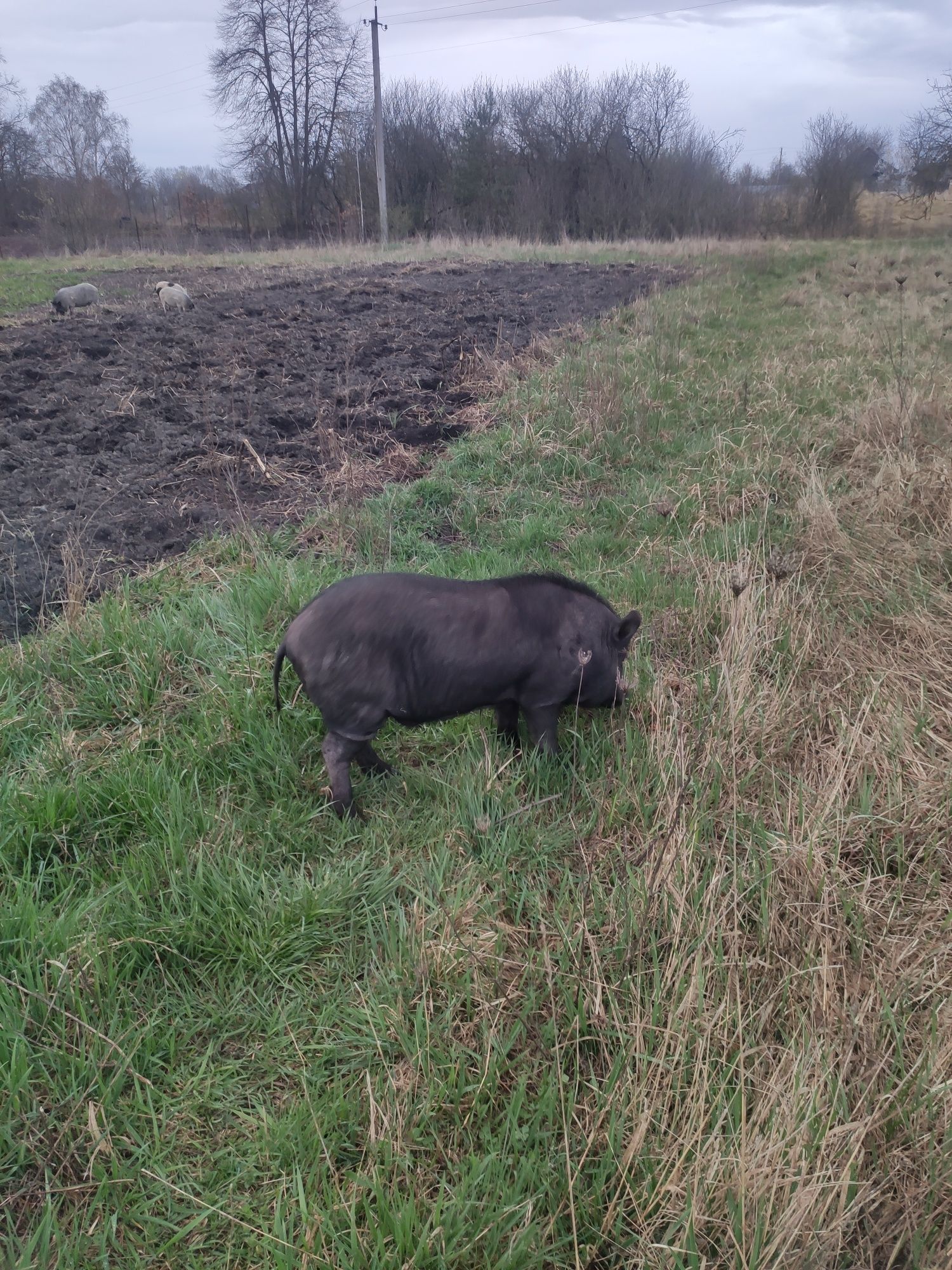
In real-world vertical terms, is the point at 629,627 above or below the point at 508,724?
above

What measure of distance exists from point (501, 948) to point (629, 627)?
153cm

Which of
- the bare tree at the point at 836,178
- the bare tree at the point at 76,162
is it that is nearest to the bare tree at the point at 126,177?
the bare tree at the point at 76,162

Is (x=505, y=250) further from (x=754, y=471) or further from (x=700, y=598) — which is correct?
(x=700, y=598)

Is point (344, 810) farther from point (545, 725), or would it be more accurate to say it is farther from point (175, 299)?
point (175, 299)

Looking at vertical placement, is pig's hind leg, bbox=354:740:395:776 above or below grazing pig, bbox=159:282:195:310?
below

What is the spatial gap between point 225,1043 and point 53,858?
101cm

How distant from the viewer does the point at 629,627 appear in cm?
352

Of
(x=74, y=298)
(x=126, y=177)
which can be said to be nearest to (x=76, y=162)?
(x=126, y=177)

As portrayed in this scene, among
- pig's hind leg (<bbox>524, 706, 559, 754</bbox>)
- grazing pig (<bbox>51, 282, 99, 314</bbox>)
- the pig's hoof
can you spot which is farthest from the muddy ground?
pig's hind leg (<bbox>524, 706, 559, 754</bbox>)

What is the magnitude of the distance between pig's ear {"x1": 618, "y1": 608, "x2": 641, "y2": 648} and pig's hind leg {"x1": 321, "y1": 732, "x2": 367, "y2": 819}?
1197 mm

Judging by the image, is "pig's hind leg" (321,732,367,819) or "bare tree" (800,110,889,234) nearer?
"pig's hind leg" (321,732,367,819)

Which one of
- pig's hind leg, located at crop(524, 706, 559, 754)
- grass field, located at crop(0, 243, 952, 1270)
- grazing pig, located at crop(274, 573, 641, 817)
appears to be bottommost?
grass field, located at crop(0, 243, 952, 1270)

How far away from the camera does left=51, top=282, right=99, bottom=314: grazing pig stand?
50.0 feet

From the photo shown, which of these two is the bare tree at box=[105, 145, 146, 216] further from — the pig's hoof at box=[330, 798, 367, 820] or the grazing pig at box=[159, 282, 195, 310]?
the pig's hoof at box=[330, 798, 367, 820]
